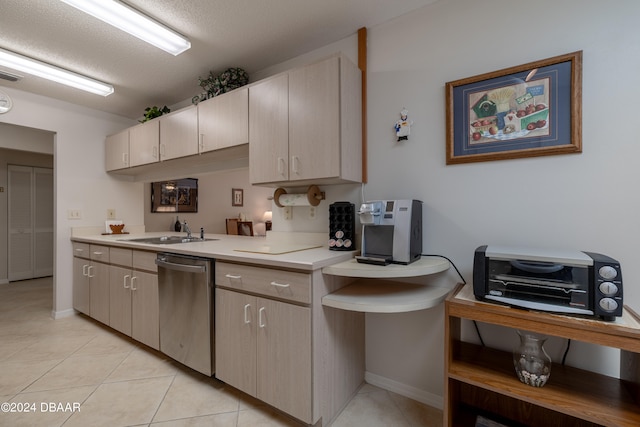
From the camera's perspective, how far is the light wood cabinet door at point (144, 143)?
2.83 metres

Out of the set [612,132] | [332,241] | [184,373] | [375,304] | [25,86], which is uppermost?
[25,86]

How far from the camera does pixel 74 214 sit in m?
3.18

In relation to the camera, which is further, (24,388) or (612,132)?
(24,388)

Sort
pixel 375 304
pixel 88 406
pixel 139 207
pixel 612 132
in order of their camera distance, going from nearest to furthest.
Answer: pixel 612 132 → pixel 375 304 → pixel 88 406 → pixel 139 207

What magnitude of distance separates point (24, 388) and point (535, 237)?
10.5 ft

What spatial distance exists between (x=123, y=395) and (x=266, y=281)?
1.24 m

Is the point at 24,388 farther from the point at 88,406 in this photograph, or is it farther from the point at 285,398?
the point at 285,398

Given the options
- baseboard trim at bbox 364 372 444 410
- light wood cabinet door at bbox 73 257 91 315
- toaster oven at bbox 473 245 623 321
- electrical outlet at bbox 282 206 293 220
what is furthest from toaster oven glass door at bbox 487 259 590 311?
light wood cabinet door at bbox 73 257 91 315

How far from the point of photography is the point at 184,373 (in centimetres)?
203

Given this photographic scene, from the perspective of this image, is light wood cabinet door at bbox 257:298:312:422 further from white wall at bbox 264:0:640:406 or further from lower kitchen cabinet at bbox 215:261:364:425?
white wall at bbox 264:0:640:406

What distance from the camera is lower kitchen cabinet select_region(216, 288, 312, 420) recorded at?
1433 millimetres

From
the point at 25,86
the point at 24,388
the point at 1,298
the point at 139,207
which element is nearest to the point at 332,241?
the point at 24,388

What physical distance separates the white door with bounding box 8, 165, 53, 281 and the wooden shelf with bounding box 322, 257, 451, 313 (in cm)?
599

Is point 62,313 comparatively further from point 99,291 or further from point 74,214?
point 74,214
